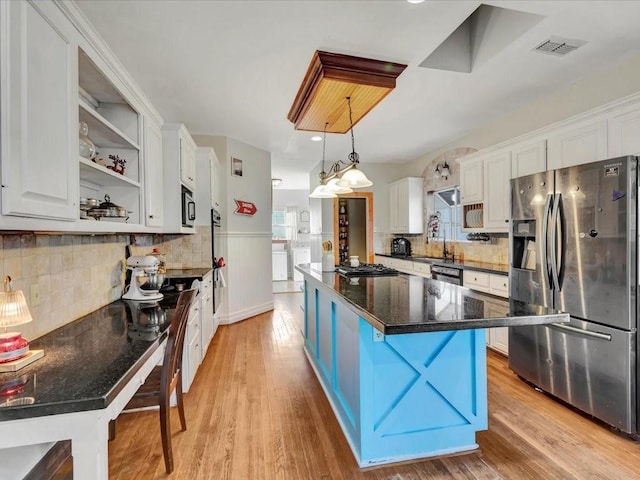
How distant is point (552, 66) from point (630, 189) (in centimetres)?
133

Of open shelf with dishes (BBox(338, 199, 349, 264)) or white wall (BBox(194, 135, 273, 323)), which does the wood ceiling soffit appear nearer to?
white wall (BBox(194, 135, 273, 323))

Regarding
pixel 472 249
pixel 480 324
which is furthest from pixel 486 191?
pixel 480 324

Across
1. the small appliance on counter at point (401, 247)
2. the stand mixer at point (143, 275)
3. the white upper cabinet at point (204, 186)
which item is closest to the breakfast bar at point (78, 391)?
the stand mixer at point (143, 275)

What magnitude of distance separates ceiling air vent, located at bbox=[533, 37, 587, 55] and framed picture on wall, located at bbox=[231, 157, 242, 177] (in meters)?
3.80

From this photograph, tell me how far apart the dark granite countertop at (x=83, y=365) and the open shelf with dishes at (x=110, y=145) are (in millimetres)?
630

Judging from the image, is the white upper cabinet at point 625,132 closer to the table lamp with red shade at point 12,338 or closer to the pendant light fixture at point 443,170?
the pendant light fixture at point 443,170

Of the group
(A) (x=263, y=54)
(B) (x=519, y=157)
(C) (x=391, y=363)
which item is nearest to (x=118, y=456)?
(C) (x=391, y=363)

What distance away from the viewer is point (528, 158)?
3227 millimetres

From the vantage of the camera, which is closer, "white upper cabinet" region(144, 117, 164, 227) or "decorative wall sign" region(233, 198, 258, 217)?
"white upper cabinet" region(144, 117, 164, 227)

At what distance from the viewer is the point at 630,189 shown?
208 cm

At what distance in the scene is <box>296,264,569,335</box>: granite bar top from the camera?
1.41 meters

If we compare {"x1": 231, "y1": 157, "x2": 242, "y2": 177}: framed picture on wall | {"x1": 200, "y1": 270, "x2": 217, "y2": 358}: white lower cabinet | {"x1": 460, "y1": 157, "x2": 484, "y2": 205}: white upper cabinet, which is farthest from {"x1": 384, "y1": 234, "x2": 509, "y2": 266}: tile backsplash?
{"x1": 200, "y1": 270, "x2": 217, "y2": 358}: white lower cabinet

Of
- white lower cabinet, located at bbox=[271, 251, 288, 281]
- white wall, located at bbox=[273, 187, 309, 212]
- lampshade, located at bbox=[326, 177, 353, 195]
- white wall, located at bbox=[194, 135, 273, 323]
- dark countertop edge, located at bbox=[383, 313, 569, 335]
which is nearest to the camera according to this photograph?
dark countertop edge, located at bbox=[383, 313, 569, 335]

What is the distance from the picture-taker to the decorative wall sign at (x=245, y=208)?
5.01 m
